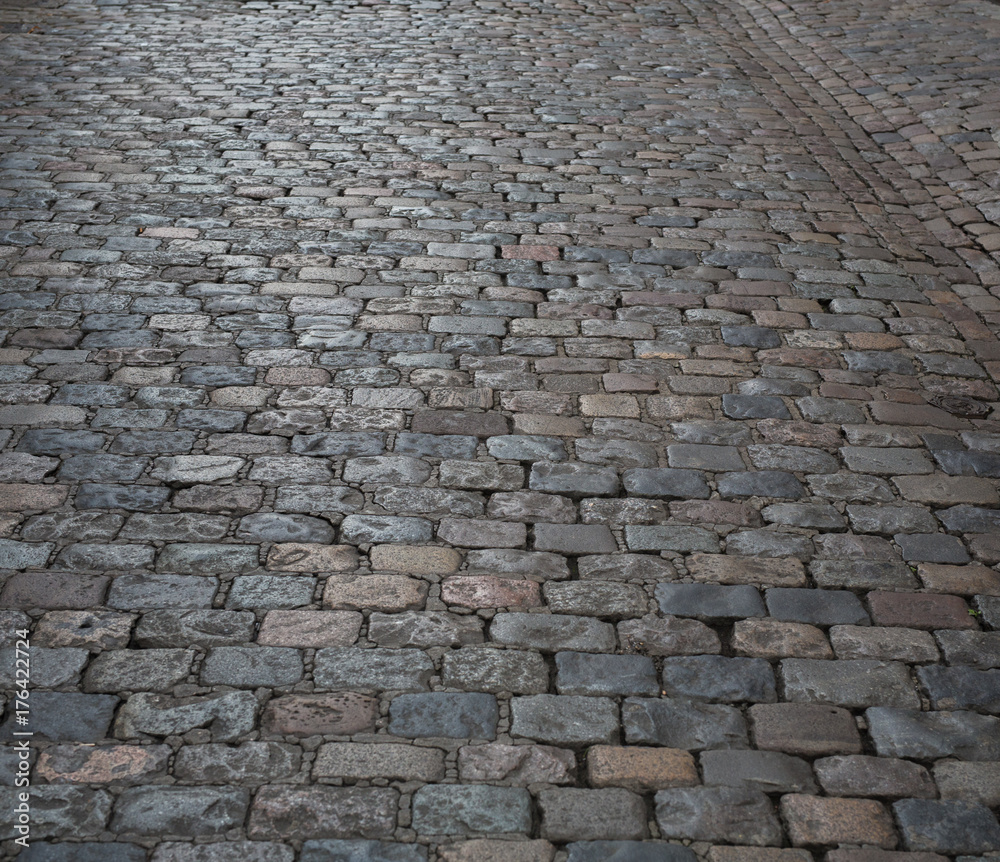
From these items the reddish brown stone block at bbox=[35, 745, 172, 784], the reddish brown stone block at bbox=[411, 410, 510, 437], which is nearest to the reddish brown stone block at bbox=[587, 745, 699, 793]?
the reddish brown stone block at bbox=[35, 745, 172, 784]

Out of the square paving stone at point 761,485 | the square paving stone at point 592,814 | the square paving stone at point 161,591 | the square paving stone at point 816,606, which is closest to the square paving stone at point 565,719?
the square paving stone at point 592,814

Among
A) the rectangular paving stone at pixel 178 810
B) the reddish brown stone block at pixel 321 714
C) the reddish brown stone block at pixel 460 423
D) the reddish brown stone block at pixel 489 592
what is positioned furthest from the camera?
the reddish brown stone block at pixel 460 423

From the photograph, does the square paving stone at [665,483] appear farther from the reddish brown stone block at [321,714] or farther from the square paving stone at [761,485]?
the reddish brown stone block at [321,714]

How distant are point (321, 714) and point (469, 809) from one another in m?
0.45

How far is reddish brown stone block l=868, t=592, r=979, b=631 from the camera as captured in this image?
106 inches

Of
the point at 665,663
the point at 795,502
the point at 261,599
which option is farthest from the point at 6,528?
the point at 795,502

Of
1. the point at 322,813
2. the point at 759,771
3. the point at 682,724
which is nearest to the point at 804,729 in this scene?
the point at 759,771

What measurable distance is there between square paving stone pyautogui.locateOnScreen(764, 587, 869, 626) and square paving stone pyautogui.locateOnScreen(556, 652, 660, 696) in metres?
0.47

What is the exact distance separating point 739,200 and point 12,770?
4.87m

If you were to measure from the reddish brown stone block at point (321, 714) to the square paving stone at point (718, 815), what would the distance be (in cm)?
72

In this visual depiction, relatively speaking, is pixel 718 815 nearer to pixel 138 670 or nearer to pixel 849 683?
pixel 849 683

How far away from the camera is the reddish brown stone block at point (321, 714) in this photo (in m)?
2.26

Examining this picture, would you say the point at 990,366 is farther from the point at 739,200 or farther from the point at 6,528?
the point at 6,528

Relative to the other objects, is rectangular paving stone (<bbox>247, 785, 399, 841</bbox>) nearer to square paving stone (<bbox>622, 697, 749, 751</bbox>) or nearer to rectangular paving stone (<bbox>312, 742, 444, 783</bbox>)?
rectangular paving stone (<bbox>312, 742, 444, 783</bbox>)
